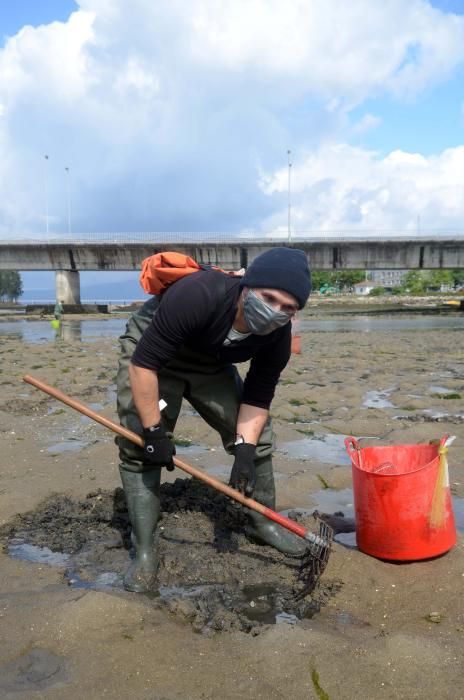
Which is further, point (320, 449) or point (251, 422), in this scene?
point (320, 449)

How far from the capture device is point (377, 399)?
26.9ft

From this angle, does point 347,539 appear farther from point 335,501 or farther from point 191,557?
point 191,557

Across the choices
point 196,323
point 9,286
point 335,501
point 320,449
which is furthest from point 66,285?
point 9,286

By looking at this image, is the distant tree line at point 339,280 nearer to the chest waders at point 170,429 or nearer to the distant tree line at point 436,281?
the distant tree line at point 436,281

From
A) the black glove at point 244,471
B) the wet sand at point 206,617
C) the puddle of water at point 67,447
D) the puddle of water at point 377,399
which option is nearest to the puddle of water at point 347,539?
the wet sand at point 206,617

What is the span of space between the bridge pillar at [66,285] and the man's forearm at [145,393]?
44.5 metres

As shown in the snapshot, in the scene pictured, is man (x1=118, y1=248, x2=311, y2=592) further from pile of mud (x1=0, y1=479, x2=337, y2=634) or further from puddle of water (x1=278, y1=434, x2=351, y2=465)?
puddle of water (x1=278, y1=434, x2=351, y2=465)

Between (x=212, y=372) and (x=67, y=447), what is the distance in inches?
114

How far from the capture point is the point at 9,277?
140625 mm

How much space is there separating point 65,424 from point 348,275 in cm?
13076

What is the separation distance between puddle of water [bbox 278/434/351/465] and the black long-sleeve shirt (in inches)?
99.1

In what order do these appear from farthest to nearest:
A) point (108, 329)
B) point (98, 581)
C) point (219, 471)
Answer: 1. point (108, 329)
2. point (219, 471)
3. point (98, 581)

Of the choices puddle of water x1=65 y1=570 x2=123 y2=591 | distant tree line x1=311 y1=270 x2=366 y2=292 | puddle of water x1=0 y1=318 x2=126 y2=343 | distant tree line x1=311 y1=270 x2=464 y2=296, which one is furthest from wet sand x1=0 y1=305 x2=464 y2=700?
distant tree line x1=311 y1=270 x2=366 y2=292

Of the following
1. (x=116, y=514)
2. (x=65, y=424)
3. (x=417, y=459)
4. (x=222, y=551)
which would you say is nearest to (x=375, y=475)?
(x=417, y=459)
